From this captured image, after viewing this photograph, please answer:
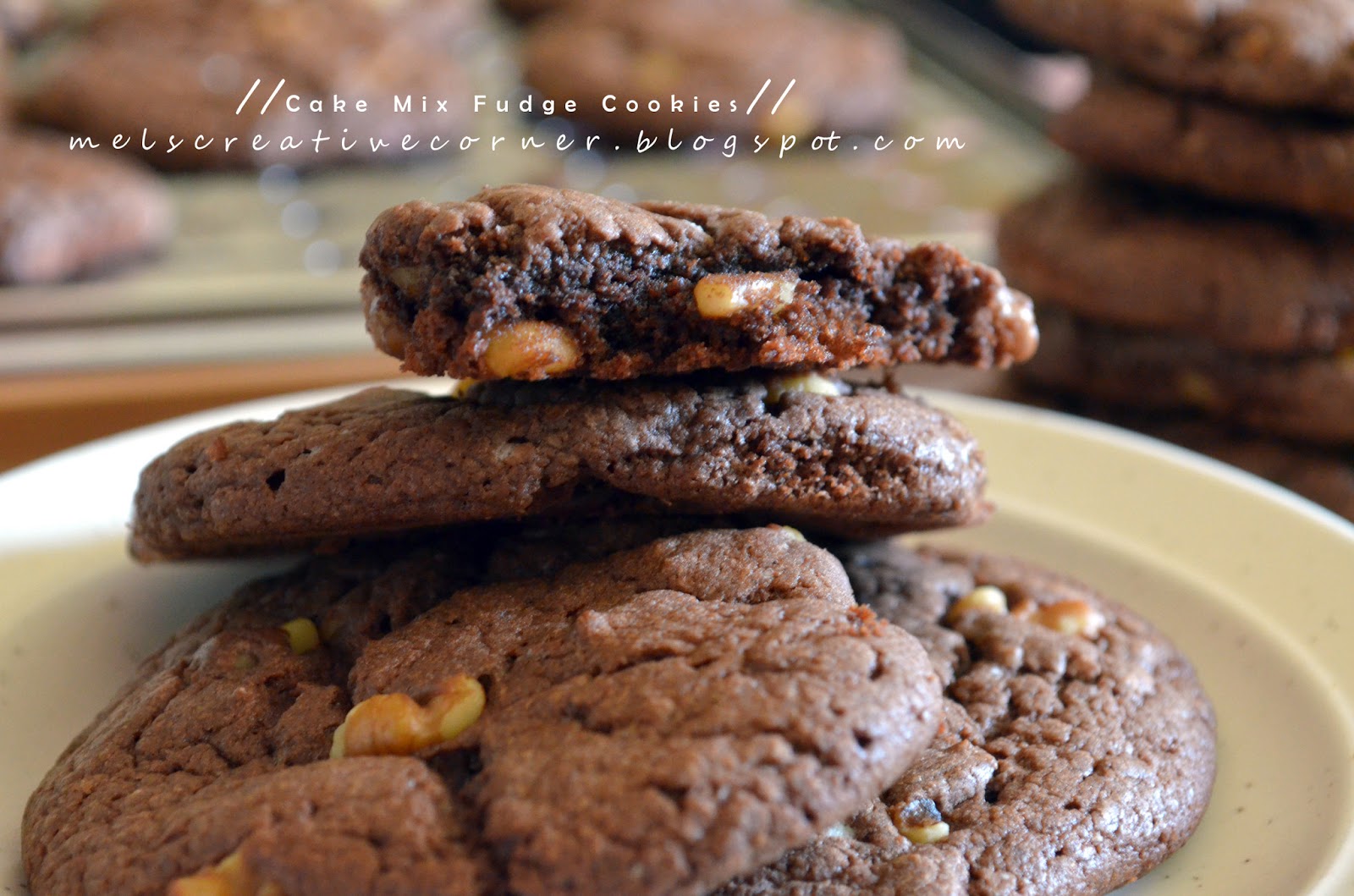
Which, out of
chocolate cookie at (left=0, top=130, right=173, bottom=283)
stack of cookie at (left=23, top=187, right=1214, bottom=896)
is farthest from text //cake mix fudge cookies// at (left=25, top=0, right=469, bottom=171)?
→ stack of cookie at (left=23, top=187, right=1214, bottom=896)

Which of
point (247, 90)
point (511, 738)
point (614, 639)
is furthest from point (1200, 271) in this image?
point (247, 90)

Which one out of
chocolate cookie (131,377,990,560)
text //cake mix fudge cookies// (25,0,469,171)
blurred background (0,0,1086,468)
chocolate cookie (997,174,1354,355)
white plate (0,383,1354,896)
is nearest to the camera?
chocolate cookie (131,377,990,560)

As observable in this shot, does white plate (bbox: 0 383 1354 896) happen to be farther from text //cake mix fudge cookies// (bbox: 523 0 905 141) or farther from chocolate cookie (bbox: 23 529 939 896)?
text //cake mix fudge cookies// (bbox: 523 0 905 141)

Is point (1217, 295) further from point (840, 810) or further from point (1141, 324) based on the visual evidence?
point (840, 810)

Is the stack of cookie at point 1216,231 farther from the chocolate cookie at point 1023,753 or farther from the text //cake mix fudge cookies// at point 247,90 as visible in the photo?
the text //cake mix fudge cookies// at point 247,90

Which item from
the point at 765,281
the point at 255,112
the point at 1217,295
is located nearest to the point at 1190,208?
the point at 1217,295
